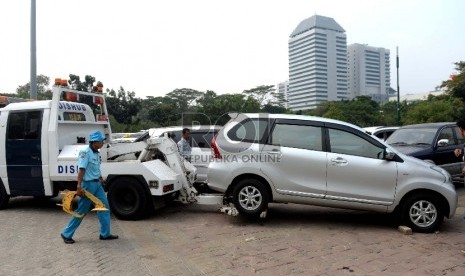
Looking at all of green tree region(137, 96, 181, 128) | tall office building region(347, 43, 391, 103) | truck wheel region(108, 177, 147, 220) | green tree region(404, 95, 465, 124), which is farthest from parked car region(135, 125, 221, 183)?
tall office building region(347, 43, 391, 103)

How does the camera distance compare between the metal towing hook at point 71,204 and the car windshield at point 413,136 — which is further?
the car windshield at point 413,136

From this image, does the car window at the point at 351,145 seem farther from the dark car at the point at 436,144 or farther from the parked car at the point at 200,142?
the dark car at the point at 436,144

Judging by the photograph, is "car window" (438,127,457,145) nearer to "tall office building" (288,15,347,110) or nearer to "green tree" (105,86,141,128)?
"green tree" (105,86,141,128)

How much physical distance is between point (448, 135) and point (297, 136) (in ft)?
16.9

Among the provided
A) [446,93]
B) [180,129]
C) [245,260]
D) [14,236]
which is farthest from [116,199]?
[446,93]

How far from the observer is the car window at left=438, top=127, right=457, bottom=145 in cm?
957

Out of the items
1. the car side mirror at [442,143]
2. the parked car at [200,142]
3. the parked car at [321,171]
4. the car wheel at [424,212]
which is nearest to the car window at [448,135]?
the car side mirror at [442,143]

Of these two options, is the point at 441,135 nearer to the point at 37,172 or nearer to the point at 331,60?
the point at 37,172

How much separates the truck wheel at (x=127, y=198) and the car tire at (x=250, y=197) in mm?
1664

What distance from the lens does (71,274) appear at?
4.59 m

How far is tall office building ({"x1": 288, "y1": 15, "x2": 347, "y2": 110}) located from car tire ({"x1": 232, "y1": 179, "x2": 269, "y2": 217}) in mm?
55980

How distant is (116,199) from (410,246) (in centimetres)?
483

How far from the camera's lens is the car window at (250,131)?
22.2 ft

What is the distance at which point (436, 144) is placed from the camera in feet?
30.7
